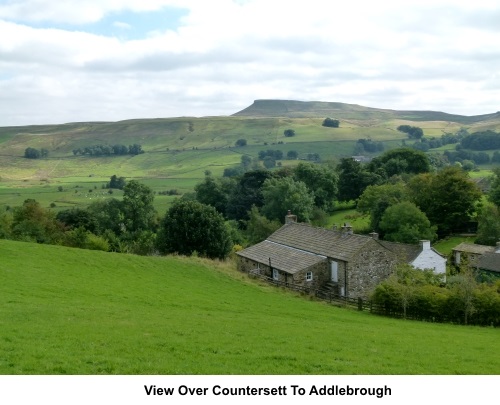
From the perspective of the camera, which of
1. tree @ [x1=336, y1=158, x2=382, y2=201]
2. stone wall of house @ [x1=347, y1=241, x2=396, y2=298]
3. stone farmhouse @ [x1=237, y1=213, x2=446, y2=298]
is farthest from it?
tree @ [x1=336, y1=158, x2=382, y2=201]

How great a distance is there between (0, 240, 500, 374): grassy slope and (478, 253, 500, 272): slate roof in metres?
25.2

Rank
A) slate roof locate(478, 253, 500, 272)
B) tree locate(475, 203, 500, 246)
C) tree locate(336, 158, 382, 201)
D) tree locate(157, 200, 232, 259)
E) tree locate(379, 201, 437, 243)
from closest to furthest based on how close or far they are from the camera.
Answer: slate roof locate(478, 253, 500, 272)
tree locate(157, 200, 232, 259)
tree locate(379, 201, 437, 243)
tree locate(475, 203, 500, 246)
tree locate(336, 158, 382, 201)

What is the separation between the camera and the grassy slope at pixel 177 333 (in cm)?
1526

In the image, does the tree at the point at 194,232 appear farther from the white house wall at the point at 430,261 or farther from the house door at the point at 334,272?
the white house wall at the point at 430,261

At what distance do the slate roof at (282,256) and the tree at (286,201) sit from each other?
90.9 feet

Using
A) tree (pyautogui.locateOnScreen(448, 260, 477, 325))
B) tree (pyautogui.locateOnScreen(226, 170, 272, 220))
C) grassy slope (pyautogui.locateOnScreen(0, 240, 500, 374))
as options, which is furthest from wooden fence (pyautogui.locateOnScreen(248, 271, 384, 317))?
tree (pyautogui.locateOnScreen(226, 170, 272, 220))

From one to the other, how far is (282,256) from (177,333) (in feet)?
108

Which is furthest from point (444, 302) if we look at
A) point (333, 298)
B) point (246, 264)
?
point (246, 264)

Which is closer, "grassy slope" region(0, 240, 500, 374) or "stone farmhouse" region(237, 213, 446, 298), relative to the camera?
"grassy slope" region(0, 240, 500, 374)

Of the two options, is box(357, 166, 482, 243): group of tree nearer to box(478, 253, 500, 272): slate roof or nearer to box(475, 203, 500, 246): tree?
box(475, 203, 500, 246): tree

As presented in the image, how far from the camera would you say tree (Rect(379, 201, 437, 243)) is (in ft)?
219
